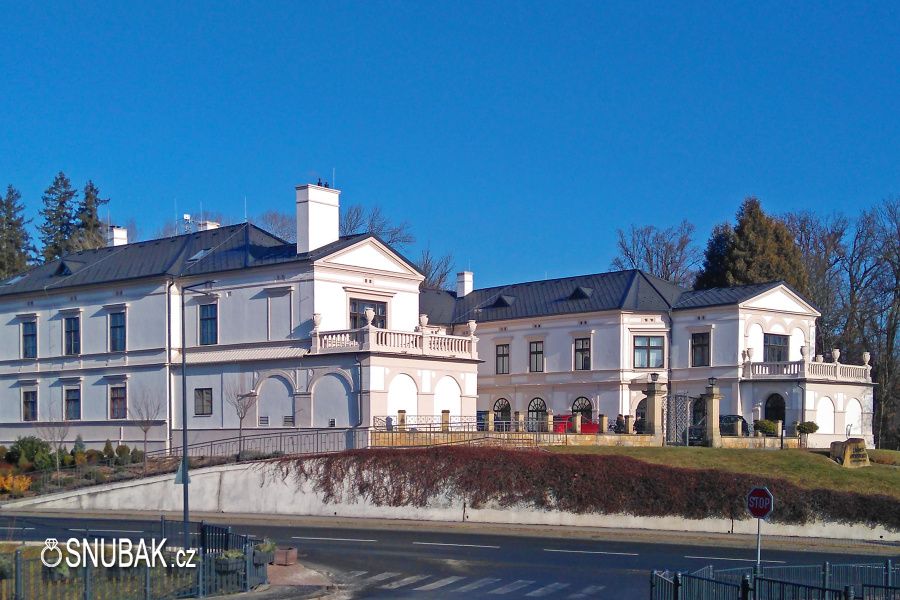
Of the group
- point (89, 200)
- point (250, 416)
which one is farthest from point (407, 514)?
point (89, 200)

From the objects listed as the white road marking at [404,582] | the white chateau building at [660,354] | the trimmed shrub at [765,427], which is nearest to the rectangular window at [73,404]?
the white chateau building at [660,354]

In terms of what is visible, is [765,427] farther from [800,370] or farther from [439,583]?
[439,583]

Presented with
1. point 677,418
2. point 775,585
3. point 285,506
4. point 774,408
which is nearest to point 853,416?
point 774,408

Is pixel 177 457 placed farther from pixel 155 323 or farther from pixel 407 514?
pixel 407 514

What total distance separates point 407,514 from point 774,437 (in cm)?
2069

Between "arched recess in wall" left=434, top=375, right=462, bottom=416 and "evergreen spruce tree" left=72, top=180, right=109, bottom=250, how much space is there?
180ft

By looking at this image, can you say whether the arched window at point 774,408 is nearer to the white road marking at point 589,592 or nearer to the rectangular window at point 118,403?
the rectangular window at point 118,403

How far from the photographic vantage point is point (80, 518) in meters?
39.8

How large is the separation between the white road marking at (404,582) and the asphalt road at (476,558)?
22 mm

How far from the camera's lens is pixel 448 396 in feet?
163

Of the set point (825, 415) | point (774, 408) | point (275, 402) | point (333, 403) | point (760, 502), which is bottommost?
point (825, 415)

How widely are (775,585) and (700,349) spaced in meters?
42.1

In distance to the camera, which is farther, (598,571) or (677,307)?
(677,307)

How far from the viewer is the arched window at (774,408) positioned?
56.8 m
